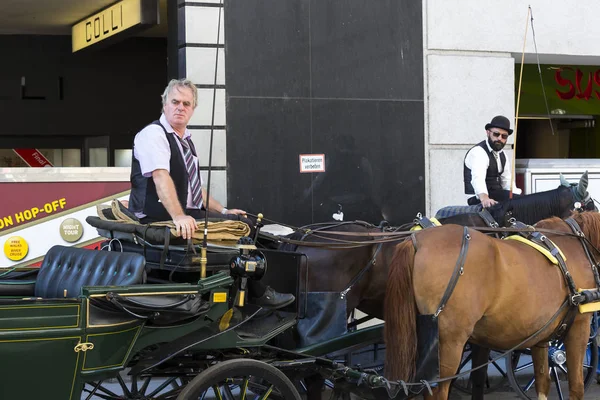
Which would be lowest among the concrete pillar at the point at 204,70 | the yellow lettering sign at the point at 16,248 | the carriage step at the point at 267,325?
the carriage step at the point at 267,325

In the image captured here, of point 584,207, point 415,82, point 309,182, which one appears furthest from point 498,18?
point 584,207

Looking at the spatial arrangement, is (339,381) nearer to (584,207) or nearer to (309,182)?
(584,207)

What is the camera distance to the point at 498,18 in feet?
34.3

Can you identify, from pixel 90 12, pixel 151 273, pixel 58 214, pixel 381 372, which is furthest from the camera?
pixel 90 12

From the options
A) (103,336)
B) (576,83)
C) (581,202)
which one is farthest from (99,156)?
(103,336)

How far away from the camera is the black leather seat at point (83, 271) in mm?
4988

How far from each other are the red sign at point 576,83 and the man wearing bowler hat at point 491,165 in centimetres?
483

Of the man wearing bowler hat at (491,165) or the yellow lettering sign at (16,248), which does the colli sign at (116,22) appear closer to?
the yellow lettering sign at (16,248)

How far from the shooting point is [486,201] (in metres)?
7.59

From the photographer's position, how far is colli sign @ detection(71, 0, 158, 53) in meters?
9.53

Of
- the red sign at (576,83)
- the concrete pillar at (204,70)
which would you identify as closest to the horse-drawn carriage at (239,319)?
the concrete pillar at (204,70)

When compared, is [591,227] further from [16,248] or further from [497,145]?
[16,248]

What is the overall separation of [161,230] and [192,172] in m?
0.81

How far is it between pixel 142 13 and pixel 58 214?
7.76 feet
